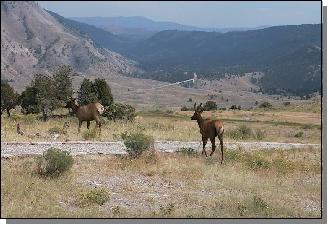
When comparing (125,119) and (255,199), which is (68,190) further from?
(125,119)

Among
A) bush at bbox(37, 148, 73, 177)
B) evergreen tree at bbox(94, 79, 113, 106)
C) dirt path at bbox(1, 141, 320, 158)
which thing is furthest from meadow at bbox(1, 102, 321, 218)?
evergreen tree at bbox(94, 79, 113, 106)

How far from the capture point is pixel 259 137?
100 ft

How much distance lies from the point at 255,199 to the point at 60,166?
4960mm

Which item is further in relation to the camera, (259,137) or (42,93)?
(42,93)

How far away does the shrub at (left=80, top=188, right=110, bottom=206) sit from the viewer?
38.5 feet

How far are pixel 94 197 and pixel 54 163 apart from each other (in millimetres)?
2028

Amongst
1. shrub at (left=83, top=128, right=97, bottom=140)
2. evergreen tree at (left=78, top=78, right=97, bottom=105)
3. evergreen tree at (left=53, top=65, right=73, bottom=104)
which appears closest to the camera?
shrub at (left=83, top=128, right=97, bottom=140)

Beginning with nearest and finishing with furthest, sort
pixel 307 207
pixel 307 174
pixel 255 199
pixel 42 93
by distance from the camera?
pixel 255 199, pixel 307 207, pixel 307 174, pixel 42 93

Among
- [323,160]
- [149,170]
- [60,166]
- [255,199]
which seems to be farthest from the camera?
[149,170]

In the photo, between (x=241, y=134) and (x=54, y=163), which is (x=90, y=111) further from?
(x=54, y=163)

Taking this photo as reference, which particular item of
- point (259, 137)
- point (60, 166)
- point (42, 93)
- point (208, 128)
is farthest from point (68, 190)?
point (42, 93)

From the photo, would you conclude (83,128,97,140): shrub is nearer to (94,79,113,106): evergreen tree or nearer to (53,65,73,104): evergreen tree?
(53,65,73,104): evergreen tree

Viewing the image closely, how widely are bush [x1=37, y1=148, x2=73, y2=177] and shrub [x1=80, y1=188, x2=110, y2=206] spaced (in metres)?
1.66

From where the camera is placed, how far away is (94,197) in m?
11.9
